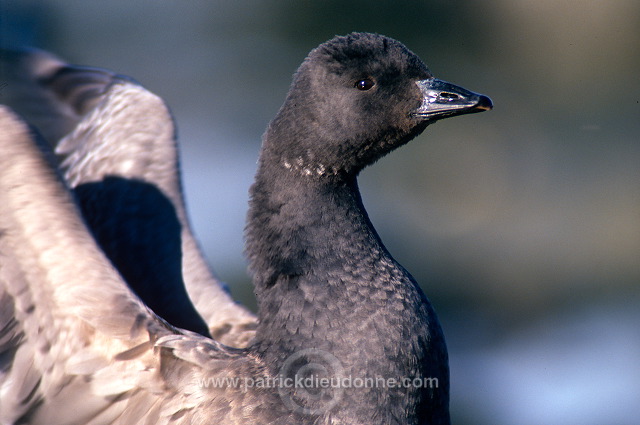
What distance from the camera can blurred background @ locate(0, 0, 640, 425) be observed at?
11875 millimetres

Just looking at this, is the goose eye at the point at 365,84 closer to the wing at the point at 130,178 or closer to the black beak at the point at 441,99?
the black beak at the point at 441,99

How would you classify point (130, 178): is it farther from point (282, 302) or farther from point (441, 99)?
point (441, 99)

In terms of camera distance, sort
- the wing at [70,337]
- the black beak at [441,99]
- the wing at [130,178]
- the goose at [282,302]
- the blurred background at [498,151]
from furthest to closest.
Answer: the blurred background at [498,151] < the wing at [130,178] < the black beak at [441,99] < the wing at [70,337] < the goose at [282,302]

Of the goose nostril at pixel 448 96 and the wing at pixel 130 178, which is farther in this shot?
the wing at pixel 130 178

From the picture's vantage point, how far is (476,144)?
41.4ft

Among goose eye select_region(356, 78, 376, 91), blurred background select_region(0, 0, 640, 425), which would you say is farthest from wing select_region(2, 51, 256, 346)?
blurred background select_region(0, 0, 640, 425)

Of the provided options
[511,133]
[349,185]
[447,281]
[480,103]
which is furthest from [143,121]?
[511,133]

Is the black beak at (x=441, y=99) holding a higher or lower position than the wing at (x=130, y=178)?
higher

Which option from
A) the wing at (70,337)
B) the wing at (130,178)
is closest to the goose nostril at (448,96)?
the wing at (70,337)

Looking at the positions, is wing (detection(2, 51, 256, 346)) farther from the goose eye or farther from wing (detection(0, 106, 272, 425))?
the goose eye

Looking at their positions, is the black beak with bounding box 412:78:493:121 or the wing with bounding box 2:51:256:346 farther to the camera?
the wing with bounding box 2:51:256:346

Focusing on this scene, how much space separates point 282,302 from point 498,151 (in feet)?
34.3

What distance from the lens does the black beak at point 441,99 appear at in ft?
9.76

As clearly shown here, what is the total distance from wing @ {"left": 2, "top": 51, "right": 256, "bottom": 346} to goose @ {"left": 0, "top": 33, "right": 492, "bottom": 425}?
3.24 feet
